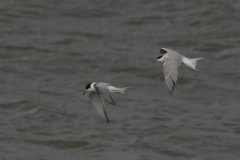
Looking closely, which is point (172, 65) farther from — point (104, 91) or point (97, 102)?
point (97, 102)

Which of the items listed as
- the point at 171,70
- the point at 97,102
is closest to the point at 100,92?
the point at 97,102

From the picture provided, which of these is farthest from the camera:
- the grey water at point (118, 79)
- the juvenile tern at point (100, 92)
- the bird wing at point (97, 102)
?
the grey water at point (118, 79)

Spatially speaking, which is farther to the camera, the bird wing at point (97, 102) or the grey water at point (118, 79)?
the grey water at point (118, 79)

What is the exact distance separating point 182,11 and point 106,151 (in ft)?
22.6

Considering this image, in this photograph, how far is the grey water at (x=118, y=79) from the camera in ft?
41.8

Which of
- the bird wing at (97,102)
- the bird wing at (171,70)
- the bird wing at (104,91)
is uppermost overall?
the bird wing at (171,70)

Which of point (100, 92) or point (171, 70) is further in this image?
point (171, 70)

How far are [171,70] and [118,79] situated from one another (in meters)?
7.21

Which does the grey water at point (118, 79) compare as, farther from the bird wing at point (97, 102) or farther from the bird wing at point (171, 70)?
the bird wing at point (171, 70)

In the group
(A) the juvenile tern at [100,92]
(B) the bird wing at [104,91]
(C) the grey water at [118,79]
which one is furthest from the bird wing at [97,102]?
(C) the grey water at [118,79]

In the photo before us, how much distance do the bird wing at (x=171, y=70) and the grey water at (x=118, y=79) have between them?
12.8ft

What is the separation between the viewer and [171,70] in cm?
830

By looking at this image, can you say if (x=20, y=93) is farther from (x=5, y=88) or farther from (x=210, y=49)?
(x=210, y=49)

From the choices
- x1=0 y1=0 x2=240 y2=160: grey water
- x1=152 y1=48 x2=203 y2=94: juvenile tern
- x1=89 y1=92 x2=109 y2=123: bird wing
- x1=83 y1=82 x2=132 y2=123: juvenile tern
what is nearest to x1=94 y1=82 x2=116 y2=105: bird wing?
x1=83 y1=82 x2=132 y2=123: juvenile tern
